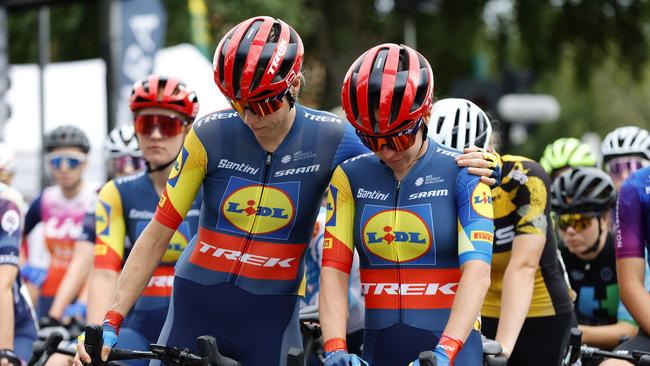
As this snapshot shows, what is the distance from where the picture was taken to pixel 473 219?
4.61 metres

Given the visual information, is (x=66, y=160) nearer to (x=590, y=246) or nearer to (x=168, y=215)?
(x=590, y=246)

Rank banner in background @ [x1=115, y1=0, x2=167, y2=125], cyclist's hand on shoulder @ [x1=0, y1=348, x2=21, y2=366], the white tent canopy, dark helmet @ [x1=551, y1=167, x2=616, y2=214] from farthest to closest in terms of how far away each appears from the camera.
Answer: the white tent canopy, banner in background @ [x1=115, y1=0, x2=167, y2=125], dark helmet @ [x1=551, y1=167, x2=616, y2=214], cyclist's hand on shoulder @ [x1=0, y1=348, x2=21, y2=366]

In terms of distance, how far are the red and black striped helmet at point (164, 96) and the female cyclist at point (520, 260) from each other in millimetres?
1561

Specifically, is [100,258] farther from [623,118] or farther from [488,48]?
[623,118]

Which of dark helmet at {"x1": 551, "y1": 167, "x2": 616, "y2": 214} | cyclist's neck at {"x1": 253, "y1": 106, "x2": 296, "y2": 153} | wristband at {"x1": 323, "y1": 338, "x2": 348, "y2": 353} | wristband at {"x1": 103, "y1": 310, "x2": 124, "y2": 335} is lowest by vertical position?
wristband at {"x1": 323, "y1": 338, "x2": 348, "y2": 353}

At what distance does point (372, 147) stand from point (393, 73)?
0.31 m

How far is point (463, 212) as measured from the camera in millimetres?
4664

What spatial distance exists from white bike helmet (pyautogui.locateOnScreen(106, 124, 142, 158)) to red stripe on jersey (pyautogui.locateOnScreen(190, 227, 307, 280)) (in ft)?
13.4

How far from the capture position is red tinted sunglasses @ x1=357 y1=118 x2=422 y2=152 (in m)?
4.56

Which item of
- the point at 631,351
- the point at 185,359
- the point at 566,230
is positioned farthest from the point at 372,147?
the point at 566,230

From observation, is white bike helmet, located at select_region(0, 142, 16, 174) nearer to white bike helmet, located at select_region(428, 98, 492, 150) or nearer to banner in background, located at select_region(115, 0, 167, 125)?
white bike helmet, located at select_region(428, 98, 492, 150)

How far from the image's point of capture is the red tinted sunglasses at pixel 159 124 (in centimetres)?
661

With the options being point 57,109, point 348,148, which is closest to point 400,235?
point 348,148

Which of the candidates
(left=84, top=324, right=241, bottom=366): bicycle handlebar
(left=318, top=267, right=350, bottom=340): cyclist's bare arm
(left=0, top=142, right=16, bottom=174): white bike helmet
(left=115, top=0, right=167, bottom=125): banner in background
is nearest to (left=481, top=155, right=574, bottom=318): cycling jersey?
(left=318, top=267, right=350, bottom=340): cyclist's bare arm
